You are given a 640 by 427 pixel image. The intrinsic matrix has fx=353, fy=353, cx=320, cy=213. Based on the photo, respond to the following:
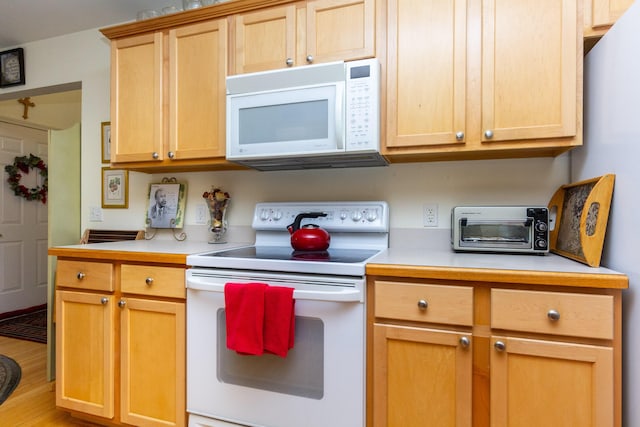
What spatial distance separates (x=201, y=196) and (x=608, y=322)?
2061mm

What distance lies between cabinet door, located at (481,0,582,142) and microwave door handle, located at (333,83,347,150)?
57 centimetres

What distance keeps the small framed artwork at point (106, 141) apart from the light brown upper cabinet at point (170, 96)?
525 millimetres

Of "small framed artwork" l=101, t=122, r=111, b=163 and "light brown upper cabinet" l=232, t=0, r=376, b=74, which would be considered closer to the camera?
"light brown upper cabinet" l=232, t=0, r=376, b=74

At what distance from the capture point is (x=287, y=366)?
1385 mm

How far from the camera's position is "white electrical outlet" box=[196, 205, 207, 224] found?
224cm

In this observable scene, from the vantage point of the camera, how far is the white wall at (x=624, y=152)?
106 centimetres

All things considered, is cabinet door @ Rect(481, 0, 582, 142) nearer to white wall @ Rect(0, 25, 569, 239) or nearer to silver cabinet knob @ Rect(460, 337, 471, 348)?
white wall @ Rect(0, 25, 569, 239)

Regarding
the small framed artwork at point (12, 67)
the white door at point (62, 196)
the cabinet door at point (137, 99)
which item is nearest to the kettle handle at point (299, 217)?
the cabinet door at point (137, 99)

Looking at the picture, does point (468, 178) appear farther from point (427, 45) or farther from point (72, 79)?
point (72, 79)

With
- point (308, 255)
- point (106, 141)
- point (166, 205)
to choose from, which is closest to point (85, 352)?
point (166, 205)

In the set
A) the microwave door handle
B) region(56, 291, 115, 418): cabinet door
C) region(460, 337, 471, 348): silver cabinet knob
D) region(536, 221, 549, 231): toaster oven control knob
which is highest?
the microwave door handle

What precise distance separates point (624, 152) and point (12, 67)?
3873 mm

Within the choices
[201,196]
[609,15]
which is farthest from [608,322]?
[201,196]

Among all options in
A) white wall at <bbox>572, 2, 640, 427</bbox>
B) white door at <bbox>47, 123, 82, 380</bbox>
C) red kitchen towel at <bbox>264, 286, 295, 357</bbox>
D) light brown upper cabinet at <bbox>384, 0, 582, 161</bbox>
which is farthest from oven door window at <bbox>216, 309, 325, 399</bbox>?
white door at <bbox>47, 123, 82, 380</bbox>
